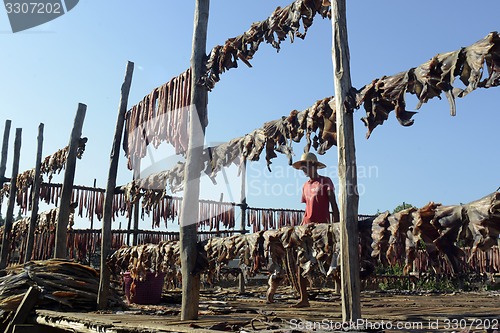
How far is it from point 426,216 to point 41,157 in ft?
33.9

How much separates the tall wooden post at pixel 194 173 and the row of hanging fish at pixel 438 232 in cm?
206

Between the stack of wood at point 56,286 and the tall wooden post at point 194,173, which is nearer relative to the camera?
the tall wooden post at point 194,173

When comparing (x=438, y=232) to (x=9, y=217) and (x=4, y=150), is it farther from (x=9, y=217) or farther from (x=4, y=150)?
(x=4, y=150)

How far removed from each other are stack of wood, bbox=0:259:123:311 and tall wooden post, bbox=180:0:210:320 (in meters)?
2.25

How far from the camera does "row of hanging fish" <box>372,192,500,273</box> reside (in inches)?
103

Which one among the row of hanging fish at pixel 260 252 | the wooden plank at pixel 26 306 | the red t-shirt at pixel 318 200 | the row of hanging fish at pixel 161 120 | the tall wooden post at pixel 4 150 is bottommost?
the wooden plank at pixel 26 306

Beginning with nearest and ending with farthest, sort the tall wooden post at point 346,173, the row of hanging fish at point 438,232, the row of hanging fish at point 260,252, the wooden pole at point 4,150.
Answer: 1. the row of hanging fish at point 438,232
2. the tall wooden post at point 346,173
3. the row of hanging fish at point 260,252
4. the wooden pole at point 4,150

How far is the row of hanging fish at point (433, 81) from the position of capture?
8.67 ft

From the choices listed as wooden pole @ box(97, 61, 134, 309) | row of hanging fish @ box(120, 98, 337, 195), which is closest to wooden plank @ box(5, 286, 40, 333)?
wooden pole @ box(97, 61, 134, 309)

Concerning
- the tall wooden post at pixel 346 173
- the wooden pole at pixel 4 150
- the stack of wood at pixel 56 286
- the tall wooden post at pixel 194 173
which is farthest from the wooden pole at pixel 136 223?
the tall wooden post at pixel 346 173

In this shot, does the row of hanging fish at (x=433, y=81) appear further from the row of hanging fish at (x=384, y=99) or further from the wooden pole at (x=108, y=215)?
the wooden pole at (x=108, y=215)

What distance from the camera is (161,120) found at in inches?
229

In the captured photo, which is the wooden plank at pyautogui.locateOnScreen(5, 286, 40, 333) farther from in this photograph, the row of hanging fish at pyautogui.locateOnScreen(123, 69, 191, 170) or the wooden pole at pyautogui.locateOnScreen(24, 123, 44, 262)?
the wooden pole at pyautogui.locateOnScreen(24, 123, 44, 262)

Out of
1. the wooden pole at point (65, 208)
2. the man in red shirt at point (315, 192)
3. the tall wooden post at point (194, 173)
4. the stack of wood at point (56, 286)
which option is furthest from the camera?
the wooden pole at point (65, 208)
